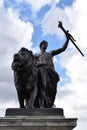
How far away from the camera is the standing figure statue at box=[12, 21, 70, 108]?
1348 centimetres

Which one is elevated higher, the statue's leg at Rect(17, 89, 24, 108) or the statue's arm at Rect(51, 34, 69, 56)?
the statue's arm at Rect(51, 34, 69, 56)

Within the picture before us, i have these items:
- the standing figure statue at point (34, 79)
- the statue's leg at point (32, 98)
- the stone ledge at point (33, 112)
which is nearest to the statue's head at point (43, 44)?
the standing figure statue at point (34, 79)

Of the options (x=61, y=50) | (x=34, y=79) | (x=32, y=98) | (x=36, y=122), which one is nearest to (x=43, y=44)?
(x=61, y=50)

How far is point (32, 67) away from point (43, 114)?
6.00ft

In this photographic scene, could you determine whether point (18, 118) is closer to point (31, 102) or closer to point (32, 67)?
point (31, 102)

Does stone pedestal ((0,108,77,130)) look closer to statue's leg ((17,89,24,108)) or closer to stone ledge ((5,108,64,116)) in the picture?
stone ledge ((5,108,64,116))

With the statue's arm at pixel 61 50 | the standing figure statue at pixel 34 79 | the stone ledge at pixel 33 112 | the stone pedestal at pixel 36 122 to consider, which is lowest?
the stone pedestal at pixel 36 122

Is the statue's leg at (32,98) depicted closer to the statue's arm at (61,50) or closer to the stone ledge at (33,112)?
the stone ledge at (33,112)

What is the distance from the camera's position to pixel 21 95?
13.7m

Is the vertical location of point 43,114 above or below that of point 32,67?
below

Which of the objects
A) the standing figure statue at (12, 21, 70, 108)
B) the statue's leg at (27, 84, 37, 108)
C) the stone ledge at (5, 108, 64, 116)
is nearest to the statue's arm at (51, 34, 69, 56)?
the standing figure statue at (12, 21, 70, 108)

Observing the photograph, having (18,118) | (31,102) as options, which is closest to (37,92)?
(31,102)

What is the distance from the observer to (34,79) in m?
13.8

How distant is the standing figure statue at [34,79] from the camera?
44.2 feet
